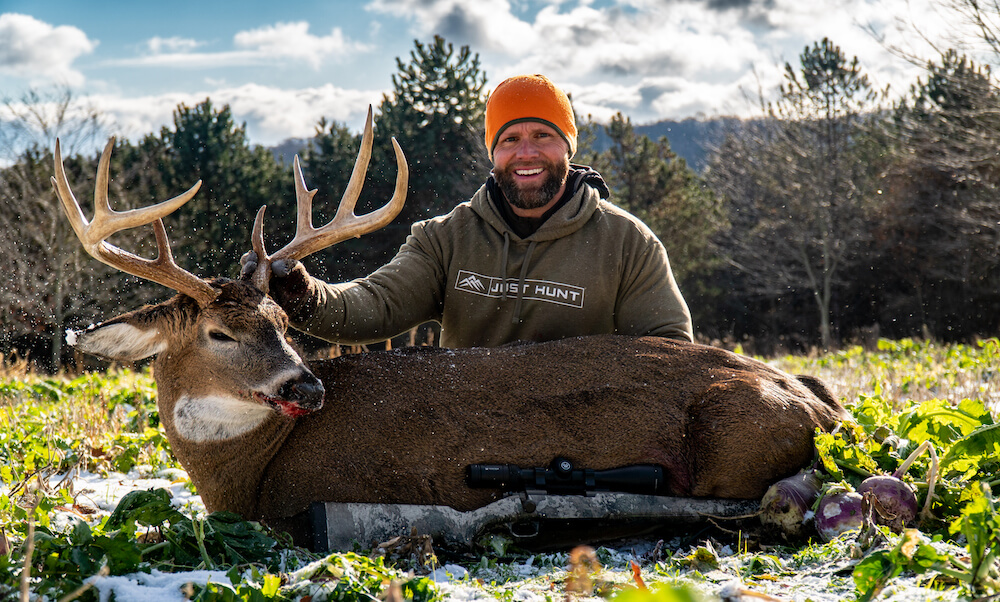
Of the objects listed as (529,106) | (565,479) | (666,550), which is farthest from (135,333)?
(529,106)

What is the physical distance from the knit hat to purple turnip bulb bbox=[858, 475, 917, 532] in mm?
3139

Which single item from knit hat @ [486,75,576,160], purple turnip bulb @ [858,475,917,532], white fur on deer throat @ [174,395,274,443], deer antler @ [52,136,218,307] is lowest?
purple turnip bulb @ [858,475,917,532]

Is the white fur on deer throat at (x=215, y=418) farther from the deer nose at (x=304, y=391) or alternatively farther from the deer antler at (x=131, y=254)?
the deer antler at (x=131, y=254)

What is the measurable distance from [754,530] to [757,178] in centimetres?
3019

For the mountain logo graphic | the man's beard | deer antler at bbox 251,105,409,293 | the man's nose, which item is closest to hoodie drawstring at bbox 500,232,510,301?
the mountain logo graphic

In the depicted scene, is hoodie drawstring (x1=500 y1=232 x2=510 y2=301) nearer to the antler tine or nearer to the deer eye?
the antler tine

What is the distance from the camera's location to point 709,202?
3133 centimetres

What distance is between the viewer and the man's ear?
11.8 ft

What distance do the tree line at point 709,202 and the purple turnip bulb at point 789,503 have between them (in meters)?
18.5

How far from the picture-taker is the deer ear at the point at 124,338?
11.8ft

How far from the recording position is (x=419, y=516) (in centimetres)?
329

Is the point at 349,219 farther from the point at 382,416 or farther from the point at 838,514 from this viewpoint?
the point at 838,514

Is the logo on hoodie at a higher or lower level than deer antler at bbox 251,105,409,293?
lower

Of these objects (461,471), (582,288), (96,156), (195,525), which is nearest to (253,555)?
(195,525)
